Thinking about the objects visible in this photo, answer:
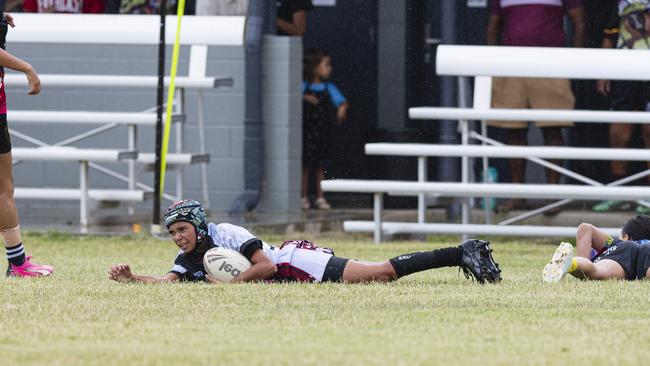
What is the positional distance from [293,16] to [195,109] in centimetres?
148

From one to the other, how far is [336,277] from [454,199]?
5.48 meters

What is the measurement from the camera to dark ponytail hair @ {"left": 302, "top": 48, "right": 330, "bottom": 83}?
16.3 meters

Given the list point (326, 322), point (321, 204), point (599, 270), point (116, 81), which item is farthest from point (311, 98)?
point (326, 322)

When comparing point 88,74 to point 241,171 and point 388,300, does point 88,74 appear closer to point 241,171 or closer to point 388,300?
point 241,171

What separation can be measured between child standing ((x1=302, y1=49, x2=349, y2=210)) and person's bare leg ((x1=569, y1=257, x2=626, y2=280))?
21.7 feet

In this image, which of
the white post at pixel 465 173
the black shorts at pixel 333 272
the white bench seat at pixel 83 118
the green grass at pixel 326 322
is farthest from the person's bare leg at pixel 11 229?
the white post at pixel 465 173

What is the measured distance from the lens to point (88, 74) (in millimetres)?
15930

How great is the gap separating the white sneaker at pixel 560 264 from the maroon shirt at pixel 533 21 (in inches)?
239

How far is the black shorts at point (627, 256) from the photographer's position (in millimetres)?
9984

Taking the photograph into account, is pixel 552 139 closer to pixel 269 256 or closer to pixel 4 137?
pixel 269 256

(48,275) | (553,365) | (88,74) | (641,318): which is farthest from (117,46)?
(553,365)

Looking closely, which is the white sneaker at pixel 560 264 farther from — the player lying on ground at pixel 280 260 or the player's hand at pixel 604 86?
the player's hand at pixel 604 86

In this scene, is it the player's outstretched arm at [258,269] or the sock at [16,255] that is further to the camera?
the sock at [16,255]

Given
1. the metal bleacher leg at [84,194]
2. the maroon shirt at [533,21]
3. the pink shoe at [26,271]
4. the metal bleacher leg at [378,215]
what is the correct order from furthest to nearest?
the maroon shirt at [533,21] < the metal bleacher leg at [84,194] < the metal bleacher leg at [378,215] < the pink shoe at [26,271]
